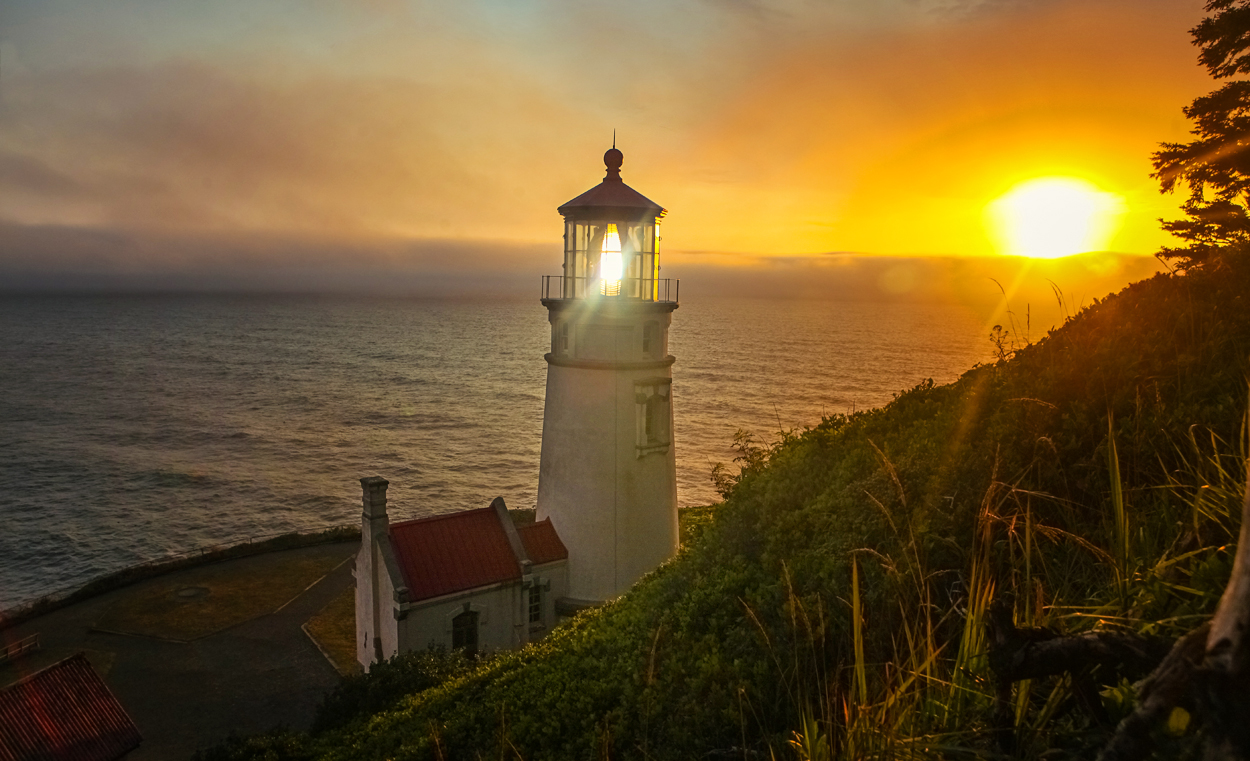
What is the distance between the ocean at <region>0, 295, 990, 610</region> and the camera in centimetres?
3531

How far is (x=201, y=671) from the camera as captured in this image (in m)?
19.0

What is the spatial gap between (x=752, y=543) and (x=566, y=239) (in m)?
10.7

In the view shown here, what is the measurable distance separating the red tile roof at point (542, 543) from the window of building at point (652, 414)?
2.99 m

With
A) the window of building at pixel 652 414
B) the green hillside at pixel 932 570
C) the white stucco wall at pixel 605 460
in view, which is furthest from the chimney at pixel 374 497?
the green hillside at pixel 932 570

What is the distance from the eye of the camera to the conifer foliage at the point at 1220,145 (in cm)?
1320

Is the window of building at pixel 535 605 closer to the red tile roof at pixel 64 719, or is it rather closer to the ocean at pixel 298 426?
the red tile roof at pixel 64 719

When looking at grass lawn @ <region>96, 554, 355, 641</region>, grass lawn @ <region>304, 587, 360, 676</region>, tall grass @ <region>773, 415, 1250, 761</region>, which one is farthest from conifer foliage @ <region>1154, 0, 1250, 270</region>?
grass lawn @ <region>96, 554, 355, 641</region>

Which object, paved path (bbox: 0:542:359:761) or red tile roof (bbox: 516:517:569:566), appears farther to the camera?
red tile roof (bbox: 516:517:569:566)

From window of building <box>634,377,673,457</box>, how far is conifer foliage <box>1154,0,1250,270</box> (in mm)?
10266

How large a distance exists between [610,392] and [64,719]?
1187 centimetres

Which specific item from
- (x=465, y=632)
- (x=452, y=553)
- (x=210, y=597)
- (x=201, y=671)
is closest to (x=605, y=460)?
(x=452, y=553)

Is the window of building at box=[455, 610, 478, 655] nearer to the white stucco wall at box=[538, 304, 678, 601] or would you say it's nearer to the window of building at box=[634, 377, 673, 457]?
the white stucco wall at box=[538, 304, 678, 601]

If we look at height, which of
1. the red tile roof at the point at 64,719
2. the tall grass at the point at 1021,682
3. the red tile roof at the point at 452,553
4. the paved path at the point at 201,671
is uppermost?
the tall grass at the point at 1021,682

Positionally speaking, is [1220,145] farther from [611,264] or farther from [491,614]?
[491,614]
